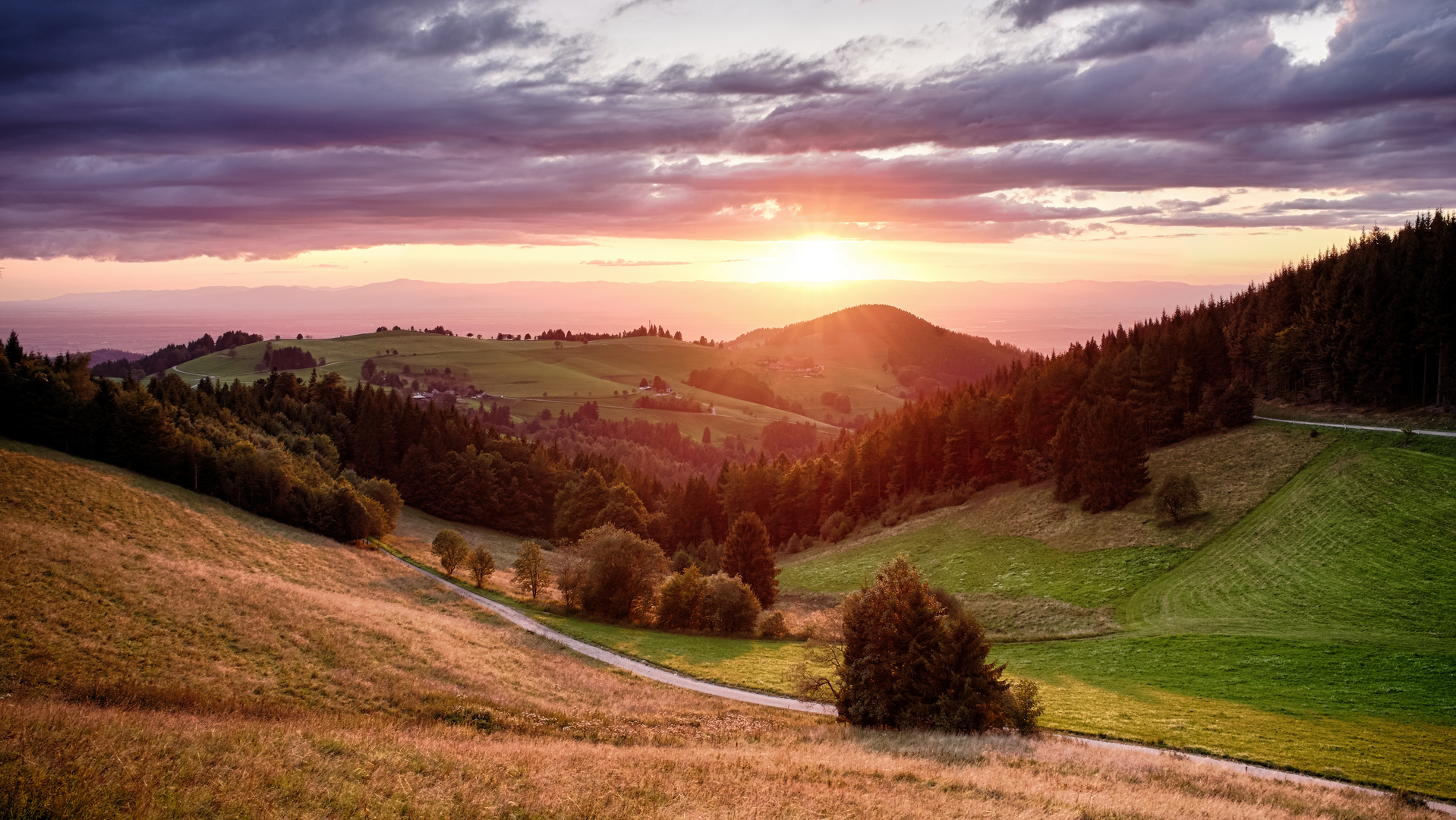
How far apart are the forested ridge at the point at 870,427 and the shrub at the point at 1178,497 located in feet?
24.4

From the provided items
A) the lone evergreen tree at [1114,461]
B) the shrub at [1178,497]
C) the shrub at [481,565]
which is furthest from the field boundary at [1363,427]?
the shrub at [481,565]

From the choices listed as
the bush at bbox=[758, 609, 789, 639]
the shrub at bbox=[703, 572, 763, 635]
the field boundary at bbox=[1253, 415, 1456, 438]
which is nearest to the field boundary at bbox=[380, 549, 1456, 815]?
the shrub at bbox=[703, 572, 763, 635]

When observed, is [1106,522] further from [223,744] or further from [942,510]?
[223,744]

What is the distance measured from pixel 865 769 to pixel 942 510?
217 feet

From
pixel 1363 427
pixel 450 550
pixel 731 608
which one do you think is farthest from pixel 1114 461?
pixel 450 550

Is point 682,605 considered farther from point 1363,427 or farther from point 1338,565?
point 1363,427

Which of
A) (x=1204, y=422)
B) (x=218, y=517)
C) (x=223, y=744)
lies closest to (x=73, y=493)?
(x=218, y=517)

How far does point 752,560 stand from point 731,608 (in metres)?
9.46

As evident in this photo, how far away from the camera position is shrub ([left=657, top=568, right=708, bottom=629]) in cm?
5641

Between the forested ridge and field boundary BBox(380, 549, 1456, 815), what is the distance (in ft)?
71.1

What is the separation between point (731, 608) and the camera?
5438 centimetres

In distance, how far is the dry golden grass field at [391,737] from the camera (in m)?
15.6

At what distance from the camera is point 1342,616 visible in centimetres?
3691

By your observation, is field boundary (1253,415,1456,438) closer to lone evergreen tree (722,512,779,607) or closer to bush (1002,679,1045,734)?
bush (1002,679,1045,734)
